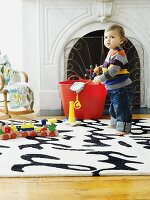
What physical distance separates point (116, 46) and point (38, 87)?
6.45ft

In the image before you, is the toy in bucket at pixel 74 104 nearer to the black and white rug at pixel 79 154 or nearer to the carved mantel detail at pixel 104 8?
the black and white rug at pixel 79 154

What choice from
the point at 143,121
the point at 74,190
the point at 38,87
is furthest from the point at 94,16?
the point at 74,190

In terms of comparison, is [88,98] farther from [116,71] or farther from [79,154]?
[79,154]

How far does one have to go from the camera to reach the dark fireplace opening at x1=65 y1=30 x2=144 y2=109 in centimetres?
509

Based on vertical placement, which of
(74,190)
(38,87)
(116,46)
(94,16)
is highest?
(94,16)

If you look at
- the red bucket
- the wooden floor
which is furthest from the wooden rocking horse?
the wooden floor

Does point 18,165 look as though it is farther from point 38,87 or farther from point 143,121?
point 38,87

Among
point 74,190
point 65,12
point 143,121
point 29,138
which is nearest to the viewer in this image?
point 74,190

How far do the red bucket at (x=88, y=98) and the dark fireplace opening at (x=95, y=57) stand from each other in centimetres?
87

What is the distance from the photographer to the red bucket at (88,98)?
412 cm

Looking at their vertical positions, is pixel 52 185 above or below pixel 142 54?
below

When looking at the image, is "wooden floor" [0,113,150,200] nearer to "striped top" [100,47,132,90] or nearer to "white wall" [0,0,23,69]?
"striped top" [100,47,132,90]

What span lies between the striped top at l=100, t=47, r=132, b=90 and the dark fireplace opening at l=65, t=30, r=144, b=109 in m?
1.66

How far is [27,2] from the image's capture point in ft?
16.4
